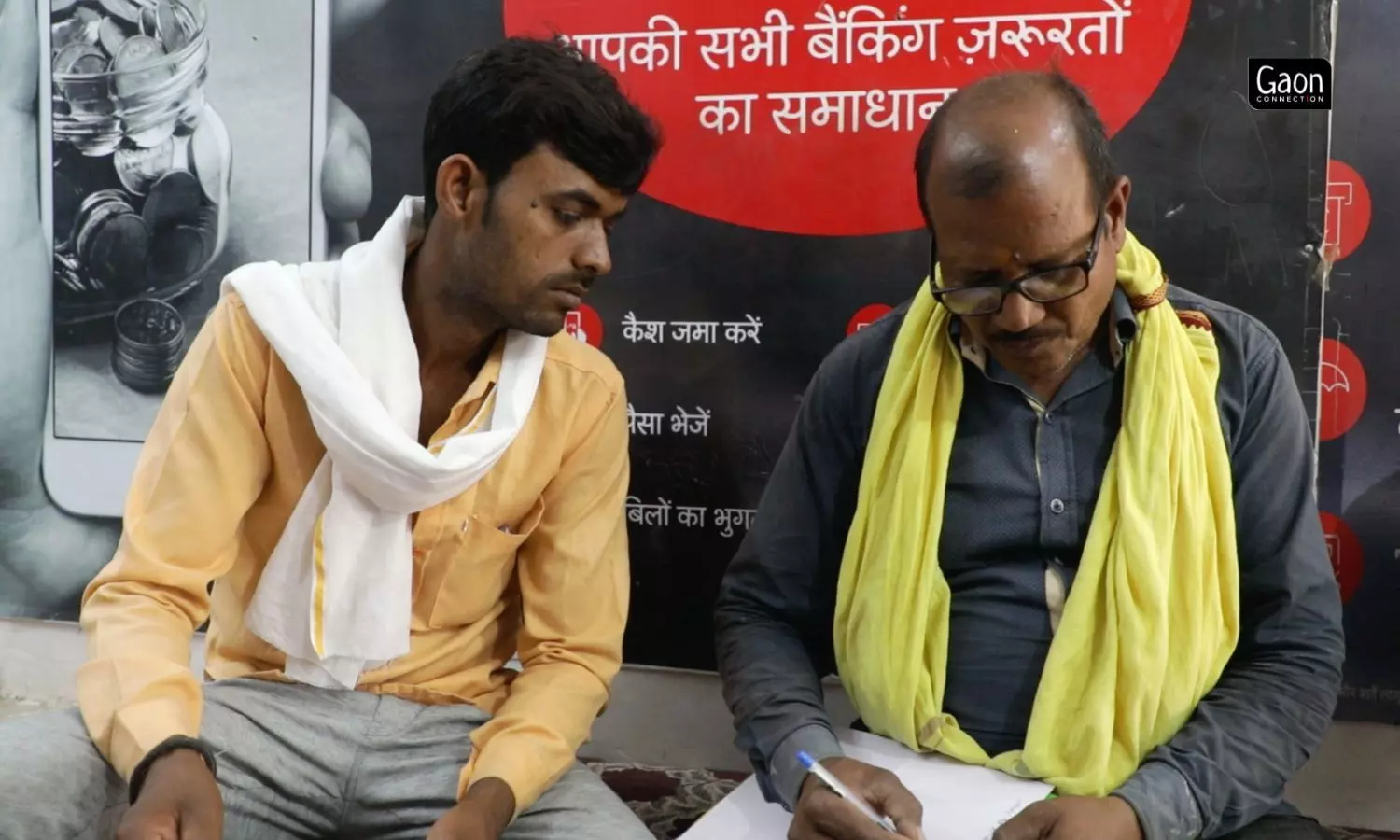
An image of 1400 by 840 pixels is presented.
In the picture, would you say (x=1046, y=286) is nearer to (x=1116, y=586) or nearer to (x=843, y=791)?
(x=1116, y=586)

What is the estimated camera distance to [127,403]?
2842 millimetres

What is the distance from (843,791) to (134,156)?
2083mm

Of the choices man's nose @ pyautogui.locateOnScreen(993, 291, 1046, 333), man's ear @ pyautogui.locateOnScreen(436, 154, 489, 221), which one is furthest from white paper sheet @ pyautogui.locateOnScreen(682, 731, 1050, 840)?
man's ear @ pyautogui.locateOnScreen(436, 154, 489, 221)

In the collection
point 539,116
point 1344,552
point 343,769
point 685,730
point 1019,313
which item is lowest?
point 685,730

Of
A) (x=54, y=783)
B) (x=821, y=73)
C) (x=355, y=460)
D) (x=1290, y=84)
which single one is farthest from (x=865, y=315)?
(x=54, y=783)

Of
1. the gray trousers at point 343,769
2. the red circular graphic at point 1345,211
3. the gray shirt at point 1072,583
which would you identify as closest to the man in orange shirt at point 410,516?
the gray trousers at point 343,769

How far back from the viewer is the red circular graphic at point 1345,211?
7.30 feet

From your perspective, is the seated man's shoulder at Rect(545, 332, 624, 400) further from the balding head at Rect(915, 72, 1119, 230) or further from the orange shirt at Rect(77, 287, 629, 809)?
the balding head at Rect(915, 72, 1119, 230)

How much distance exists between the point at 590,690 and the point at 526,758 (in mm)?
181

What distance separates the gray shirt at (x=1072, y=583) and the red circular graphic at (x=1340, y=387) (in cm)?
49

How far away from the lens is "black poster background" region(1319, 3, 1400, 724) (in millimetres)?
2197

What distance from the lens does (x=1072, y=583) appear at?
1799 millimetres

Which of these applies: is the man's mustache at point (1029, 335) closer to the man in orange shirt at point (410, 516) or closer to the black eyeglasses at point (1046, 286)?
the black eyeglasses at point (1046, 286)

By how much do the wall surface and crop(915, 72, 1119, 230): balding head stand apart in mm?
1184
